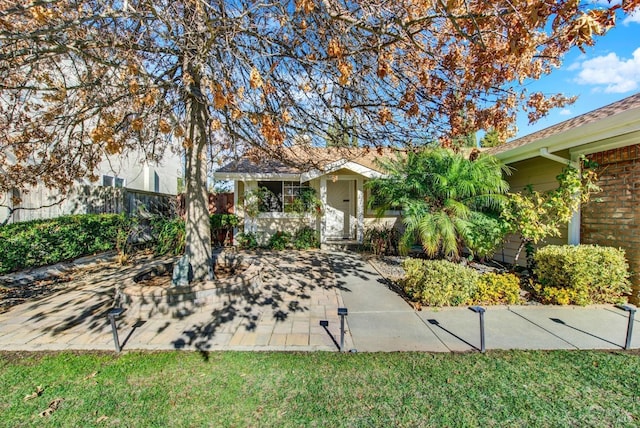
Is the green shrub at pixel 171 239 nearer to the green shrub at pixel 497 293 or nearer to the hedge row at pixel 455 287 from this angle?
the hedge row at pixel 455 287

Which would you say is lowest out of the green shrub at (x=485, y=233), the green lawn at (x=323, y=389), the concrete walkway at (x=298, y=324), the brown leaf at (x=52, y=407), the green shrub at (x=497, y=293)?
the brown leaf at (x=52, y=407)

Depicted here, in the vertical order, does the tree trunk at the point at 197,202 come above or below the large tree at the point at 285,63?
below

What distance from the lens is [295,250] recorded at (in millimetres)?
10945

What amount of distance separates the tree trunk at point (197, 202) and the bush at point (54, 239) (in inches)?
174

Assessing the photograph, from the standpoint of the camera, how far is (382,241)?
10.2 meters

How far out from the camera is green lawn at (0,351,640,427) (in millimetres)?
2535

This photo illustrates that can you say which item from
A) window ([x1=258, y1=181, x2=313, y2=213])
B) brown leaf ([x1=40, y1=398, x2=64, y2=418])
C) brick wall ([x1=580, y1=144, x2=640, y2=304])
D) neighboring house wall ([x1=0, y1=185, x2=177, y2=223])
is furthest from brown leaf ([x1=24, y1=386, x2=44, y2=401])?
window ([x1=258, y1=181, x2=313, y2=213])

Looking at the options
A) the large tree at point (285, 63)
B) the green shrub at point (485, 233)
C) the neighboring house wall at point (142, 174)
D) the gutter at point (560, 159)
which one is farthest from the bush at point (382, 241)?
the neighboring house wall at point (142, 174)

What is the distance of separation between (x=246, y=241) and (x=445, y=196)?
734cm

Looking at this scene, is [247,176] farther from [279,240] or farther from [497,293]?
[497,293]

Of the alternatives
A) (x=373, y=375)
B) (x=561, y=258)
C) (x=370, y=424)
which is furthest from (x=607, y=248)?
(x=370, y=424)

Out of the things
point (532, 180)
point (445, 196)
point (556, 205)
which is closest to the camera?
point (556, 205)

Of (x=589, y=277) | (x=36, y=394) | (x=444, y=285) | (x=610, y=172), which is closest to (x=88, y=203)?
(x=36, y=394)

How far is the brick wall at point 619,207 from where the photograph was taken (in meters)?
5.21
